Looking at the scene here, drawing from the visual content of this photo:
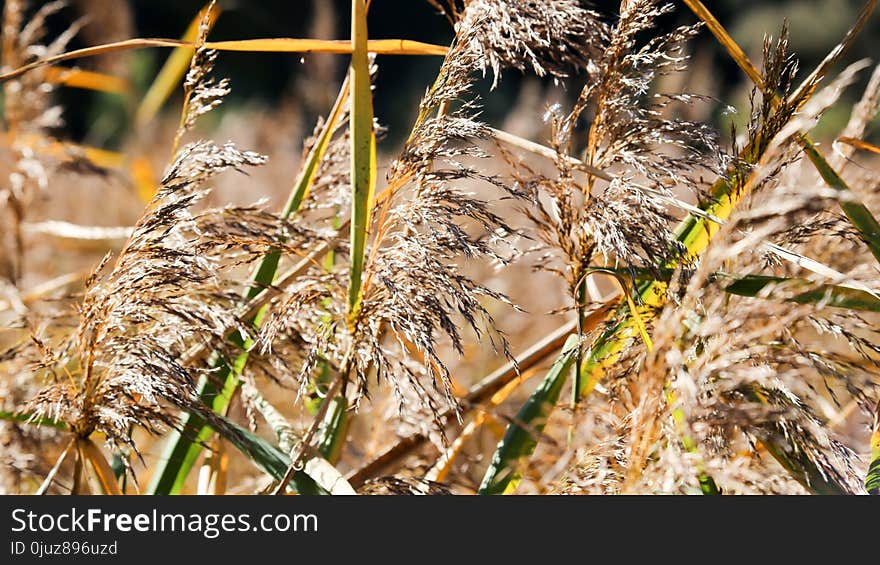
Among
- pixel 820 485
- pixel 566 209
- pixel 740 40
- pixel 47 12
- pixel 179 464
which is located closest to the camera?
pixel 820 485

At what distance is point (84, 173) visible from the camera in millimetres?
1776

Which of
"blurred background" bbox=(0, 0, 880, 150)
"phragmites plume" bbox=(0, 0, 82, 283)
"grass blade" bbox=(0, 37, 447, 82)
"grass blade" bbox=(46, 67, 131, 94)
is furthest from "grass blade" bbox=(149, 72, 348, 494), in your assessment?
"blurred background" bbox=(0, 0, 880, 150)

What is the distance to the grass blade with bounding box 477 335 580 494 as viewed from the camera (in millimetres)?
1152

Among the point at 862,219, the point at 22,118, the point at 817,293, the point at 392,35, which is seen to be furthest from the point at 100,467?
the point at 392,35

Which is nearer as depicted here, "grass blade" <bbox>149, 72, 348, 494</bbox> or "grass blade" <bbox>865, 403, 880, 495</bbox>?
"grass blade" <bbox>865, 403, 880, 495</bbox>

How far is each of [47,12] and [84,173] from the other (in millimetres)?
589

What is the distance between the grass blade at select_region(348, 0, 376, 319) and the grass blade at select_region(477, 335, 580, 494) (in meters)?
0.29

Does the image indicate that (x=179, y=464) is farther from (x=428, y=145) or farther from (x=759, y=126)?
(x=759, y=126)

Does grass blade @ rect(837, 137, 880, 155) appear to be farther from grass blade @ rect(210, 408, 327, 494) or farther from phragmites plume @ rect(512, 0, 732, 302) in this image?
grass blade @ rect(210, 408, 327, 494)

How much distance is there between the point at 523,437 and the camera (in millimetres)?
1159

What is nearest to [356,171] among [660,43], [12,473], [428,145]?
[428,145]

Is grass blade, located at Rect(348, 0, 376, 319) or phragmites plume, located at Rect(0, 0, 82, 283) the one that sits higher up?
phragmites plume, located at Rect(0, 0, 82, 283)

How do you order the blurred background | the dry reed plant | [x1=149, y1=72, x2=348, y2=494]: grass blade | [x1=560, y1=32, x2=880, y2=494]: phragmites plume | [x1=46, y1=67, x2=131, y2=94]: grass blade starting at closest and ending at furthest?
[x1=560, y1=32, x2=880, y2=494]: phragmites plume → the dry reed plant → [x1=149, y1=72, x2=348, y2=494]: grass blade → [x1=46, y1=67, x2=131, y2=94]: grass blade → the blurred background

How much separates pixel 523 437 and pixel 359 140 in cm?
47
